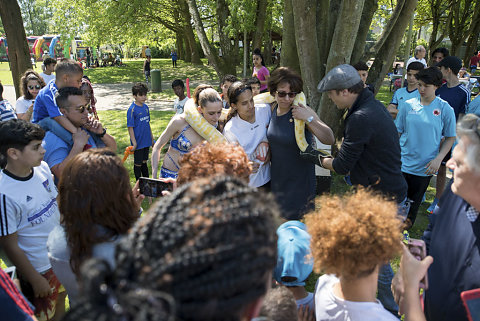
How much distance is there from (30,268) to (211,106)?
6.75ft

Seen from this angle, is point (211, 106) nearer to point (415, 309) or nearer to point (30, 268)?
point (30, 268)

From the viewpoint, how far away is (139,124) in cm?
551

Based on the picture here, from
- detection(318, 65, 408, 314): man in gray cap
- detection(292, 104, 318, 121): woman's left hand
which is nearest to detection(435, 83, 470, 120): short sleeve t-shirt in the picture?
detection(318, 65, 408, 314): man in gray cap

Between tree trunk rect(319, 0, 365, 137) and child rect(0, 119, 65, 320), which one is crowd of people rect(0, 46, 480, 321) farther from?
tree trunk rect(319, 0, 365, 137)

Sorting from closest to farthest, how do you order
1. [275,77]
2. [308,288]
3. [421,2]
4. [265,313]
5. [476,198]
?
[265,313], [476,198], [275,77], [308,288], [421,2]

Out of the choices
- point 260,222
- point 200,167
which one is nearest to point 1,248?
point 200,167

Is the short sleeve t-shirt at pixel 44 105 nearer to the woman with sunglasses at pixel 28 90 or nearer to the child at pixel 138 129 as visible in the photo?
the child at pixel 138 129

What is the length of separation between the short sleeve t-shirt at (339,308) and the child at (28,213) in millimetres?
1954

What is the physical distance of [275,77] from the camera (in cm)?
320

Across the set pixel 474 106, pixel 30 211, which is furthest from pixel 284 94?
pixel 474 106

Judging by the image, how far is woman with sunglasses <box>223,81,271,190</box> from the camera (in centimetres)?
333

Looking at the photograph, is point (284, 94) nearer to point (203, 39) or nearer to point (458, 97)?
point (458, 97)

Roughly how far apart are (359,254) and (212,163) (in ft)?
3.17

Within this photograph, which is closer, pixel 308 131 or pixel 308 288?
pixel 308 131
